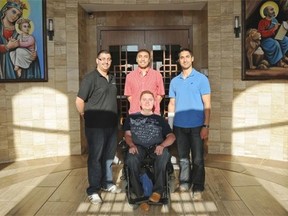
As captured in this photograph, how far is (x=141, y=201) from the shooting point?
2965 mm

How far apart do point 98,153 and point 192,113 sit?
0.90 m

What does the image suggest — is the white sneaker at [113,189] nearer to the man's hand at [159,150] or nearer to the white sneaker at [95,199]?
the white sneaker at [95,199]

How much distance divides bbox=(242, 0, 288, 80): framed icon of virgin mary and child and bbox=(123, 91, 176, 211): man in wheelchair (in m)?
2.31

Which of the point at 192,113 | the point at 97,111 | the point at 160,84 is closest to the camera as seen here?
the point at 97,111

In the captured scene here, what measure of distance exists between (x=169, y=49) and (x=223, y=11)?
104cm

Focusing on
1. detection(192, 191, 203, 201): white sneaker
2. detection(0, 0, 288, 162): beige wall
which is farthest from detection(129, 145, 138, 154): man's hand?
detection(0, 0, 288, 162): beige wall

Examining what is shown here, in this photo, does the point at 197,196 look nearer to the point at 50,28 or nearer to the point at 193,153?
the point at 193,153

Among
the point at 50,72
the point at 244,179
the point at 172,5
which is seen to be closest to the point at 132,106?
the point at 244,179

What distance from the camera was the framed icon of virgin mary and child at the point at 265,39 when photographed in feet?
15.5

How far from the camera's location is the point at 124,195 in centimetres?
333

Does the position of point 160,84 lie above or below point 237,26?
below

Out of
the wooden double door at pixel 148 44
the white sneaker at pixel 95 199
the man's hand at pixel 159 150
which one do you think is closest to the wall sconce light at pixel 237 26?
the wooden double door at pixel 148 44

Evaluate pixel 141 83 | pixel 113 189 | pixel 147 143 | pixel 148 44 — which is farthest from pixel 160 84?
pixel 148 44

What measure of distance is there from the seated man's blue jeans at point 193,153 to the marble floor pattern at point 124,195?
16cm
